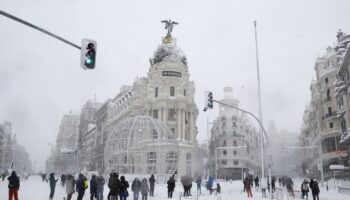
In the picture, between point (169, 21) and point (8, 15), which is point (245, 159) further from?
point (8, 15)

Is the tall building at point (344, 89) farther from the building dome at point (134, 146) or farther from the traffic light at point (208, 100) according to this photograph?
the traffic light at point (208, 100)

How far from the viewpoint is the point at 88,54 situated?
11.5 meters

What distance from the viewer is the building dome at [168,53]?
70.3m

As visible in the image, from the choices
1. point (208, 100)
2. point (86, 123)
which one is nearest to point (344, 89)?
point (208, 100)

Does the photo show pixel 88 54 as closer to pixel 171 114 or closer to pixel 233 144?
pixel 171 114

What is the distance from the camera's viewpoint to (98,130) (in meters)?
104

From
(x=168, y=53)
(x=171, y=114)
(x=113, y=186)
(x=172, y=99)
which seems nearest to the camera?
(x=113, y=186)

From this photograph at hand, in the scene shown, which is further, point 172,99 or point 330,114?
point 172,99

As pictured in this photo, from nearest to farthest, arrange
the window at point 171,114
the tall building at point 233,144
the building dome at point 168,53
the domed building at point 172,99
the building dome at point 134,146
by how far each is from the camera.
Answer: the building dome at point 134,146
the domed building at point 172,99
the window at point 171,114
the building dome at point 168,53
the tall building at point 233,144

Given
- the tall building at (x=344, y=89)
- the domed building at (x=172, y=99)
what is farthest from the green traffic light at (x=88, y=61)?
the domed building at (x=172, y=99)

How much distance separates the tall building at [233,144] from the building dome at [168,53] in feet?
86.0

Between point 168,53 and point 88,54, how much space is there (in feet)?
196

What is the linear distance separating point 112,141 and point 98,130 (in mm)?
64629

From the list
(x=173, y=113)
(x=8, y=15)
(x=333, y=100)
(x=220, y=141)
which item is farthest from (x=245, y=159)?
(x=8, y=15)
